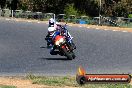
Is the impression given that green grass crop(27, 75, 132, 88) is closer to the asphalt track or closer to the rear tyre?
the asphalt track

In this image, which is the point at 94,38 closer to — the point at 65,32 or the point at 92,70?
the point at 65,32

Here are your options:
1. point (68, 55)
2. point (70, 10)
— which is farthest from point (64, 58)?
point (70, 10)

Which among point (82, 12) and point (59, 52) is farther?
point (82, 12)

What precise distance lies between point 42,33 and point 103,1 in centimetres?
2375

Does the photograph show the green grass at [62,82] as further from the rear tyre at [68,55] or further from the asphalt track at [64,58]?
the rear tyre at [68,55]

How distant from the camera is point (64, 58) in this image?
2117 cm

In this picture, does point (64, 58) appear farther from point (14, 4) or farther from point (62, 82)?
point (14, 4)

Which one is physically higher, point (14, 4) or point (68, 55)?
point (68, 55)

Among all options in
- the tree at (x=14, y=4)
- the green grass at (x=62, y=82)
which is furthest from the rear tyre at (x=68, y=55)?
the tree at (x=14, y=4)

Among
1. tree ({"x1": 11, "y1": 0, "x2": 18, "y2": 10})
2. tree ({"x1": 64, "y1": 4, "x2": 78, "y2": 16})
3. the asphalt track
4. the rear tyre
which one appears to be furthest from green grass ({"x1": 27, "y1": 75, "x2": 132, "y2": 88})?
tree ({"x1": 11, "y1": 0, "x2": 18, "y2": 10})

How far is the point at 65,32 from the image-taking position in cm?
2288

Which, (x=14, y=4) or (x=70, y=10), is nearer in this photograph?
(x=70, y=10)

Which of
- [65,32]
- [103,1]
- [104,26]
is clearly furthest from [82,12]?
[65,32]

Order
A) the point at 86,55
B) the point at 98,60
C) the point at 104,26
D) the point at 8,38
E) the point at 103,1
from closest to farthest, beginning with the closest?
1. the point at 98,60
2. the point at 86,55
3. the point at 8,38
4. the point at 104,26
5. the point at 103,1
